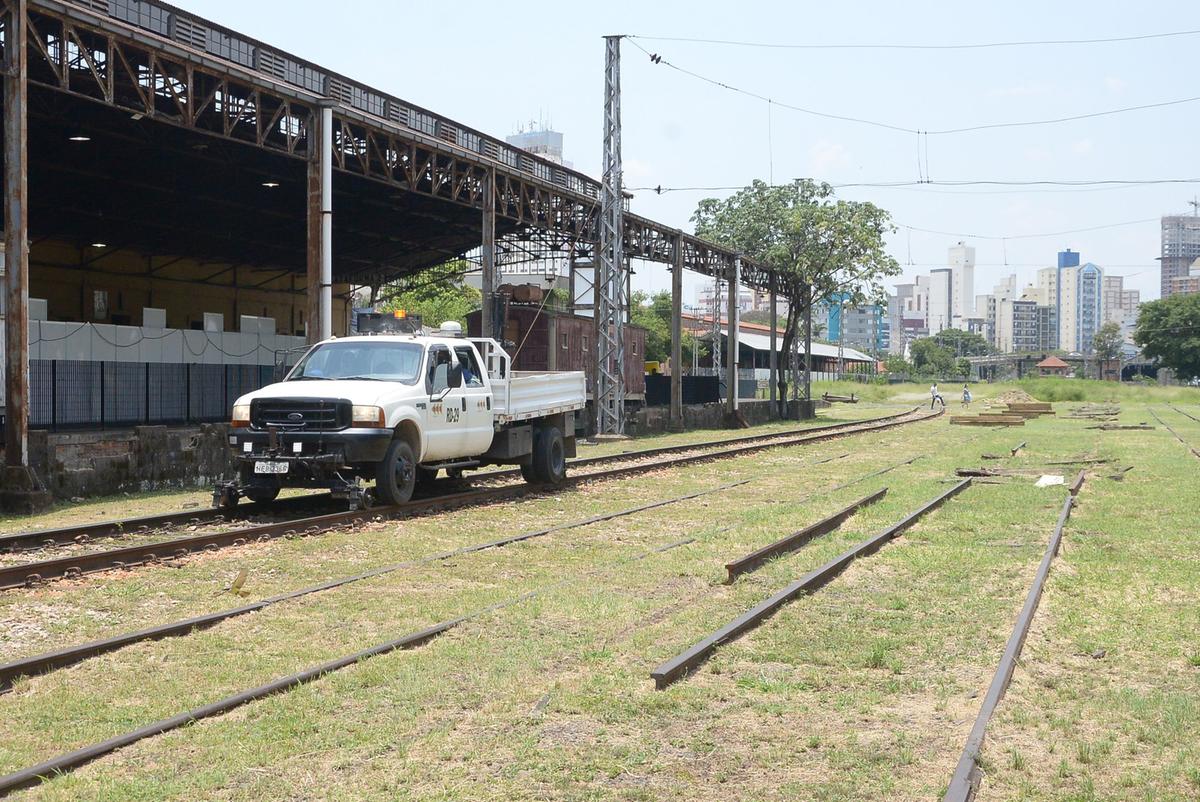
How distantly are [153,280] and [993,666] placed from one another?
1477 inches

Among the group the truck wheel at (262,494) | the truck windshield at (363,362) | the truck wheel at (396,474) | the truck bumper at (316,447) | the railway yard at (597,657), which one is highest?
the truck windshield at (363,362)

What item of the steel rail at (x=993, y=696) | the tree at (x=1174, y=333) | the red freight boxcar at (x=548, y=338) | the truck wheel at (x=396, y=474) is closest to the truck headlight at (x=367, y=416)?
the truck wheel at (x=396, y=474)

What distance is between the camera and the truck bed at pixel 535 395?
17244mm

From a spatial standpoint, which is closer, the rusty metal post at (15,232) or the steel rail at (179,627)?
the steel rail at (179,627)

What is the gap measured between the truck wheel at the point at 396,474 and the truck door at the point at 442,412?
471 millimetres

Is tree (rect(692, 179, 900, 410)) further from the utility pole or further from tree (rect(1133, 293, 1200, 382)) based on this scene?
tree (rect(1133, 293, 1200, 382))

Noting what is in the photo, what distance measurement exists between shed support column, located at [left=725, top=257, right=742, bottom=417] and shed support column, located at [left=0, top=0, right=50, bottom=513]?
3379 cm

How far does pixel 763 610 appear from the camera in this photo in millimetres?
8469

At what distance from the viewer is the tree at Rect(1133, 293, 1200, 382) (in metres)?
124

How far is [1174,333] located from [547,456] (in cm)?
12396

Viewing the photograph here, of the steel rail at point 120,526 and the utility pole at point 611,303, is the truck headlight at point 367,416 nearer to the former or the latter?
the steel rail at point 120,526

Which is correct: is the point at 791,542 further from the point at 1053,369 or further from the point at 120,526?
the point at 1053,369

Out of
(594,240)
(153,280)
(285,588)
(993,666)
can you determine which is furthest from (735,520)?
(153,280)

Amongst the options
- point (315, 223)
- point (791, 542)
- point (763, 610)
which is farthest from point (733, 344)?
point (763, 610)
